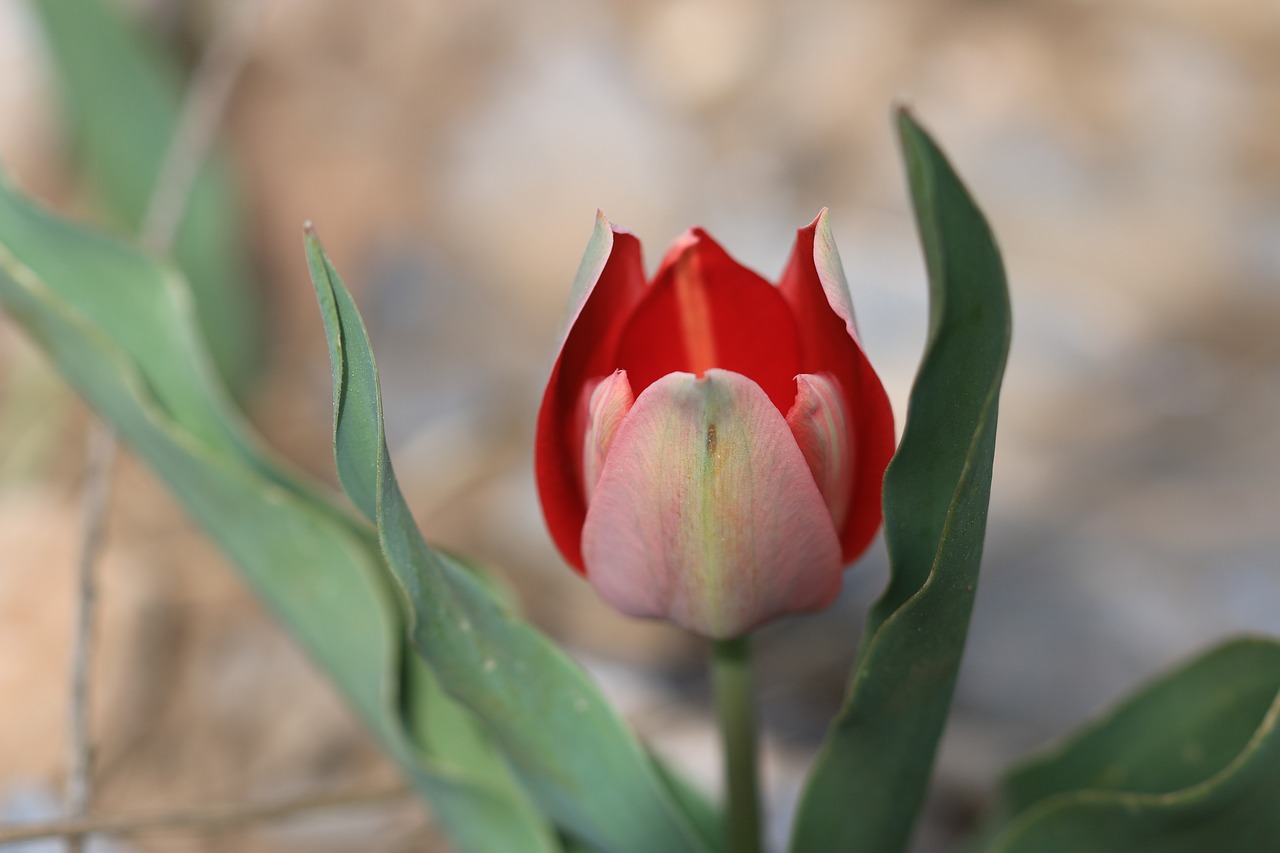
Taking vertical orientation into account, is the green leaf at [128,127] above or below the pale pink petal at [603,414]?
above

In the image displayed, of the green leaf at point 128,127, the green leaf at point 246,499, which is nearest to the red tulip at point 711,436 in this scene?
the green leaf at point 246,499

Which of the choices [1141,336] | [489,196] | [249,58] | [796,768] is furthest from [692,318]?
[249,58]

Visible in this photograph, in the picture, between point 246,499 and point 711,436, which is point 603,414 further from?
point 246,499

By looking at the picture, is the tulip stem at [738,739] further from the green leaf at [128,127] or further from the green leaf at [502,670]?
the green leaf at [128,127]

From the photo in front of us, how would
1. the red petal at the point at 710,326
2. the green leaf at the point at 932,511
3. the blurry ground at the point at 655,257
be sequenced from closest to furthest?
the green leaf at the point at 932,511, the red petal at the point at 710,326, the blurry ground at the point at 655,257

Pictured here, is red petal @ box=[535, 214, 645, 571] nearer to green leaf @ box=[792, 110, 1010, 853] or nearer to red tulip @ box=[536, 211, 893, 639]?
red tulip @ box=[536, 211, 893, 639]

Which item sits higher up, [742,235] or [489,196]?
[489,196]

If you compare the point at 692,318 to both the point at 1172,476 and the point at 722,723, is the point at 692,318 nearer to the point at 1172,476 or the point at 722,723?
the point at 722,723
